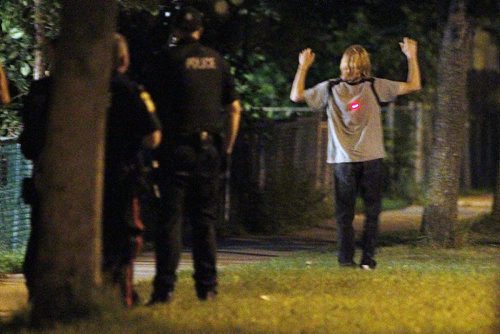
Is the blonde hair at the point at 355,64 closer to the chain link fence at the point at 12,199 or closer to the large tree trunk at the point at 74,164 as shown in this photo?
the chain link fence at the point at 12,199

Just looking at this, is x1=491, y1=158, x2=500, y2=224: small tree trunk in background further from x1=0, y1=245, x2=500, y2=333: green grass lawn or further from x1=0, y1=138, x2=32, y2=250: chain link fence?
x1=0, y1=138, x2=32, y2=250: chain link fence

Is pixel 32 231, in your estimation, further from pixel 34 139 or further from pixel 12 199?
pixel 12 199

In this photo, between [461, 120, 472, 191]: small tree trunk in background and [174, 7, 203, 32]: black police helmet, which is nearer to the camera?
[174, 7, 203, 32]: black police helmet

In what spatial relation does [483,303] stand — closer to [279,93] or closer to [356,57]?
[356,57]

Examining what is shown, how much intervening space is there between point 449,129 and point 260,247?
2.39m

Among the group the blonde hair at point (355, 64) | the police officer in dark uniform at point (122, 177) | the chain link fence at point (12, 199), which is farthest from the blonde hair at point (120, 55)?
the chain link fence at point (12, 199)

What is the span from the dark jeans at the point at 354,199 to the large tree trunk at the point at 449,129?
2523 mm

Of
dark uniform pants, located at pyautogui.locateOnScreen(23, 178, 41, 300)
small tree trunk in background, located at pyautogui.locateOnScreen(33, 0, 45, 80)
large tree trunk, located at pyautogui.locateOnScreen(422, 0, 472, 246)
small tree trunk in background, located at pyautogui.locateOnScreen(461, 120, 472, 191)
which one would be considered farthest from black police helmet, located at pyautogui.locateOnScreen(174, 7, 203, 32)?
small tree trunk in background, located at pyautogui.locateOnScreen(461, 120, 472, 191)

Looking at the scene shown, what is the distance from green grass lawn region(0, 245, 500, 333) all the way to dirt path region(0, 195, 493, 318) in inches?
31.9

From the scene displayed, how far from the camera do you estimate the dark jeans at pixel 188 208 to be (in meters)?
8.53

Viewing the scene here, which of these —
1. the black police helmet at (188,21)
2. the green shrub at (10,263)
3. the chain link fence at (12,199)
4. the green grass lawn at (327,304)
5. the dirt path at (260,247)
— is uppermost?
the black police helmet at (188,21)

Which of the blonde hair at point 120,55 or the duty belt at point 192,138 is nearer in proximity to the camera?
the blonde hair at point 120,55

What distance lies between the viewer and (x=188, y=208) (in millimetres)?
8711

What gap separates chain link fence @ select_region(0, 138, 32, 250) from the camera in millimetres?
12555
